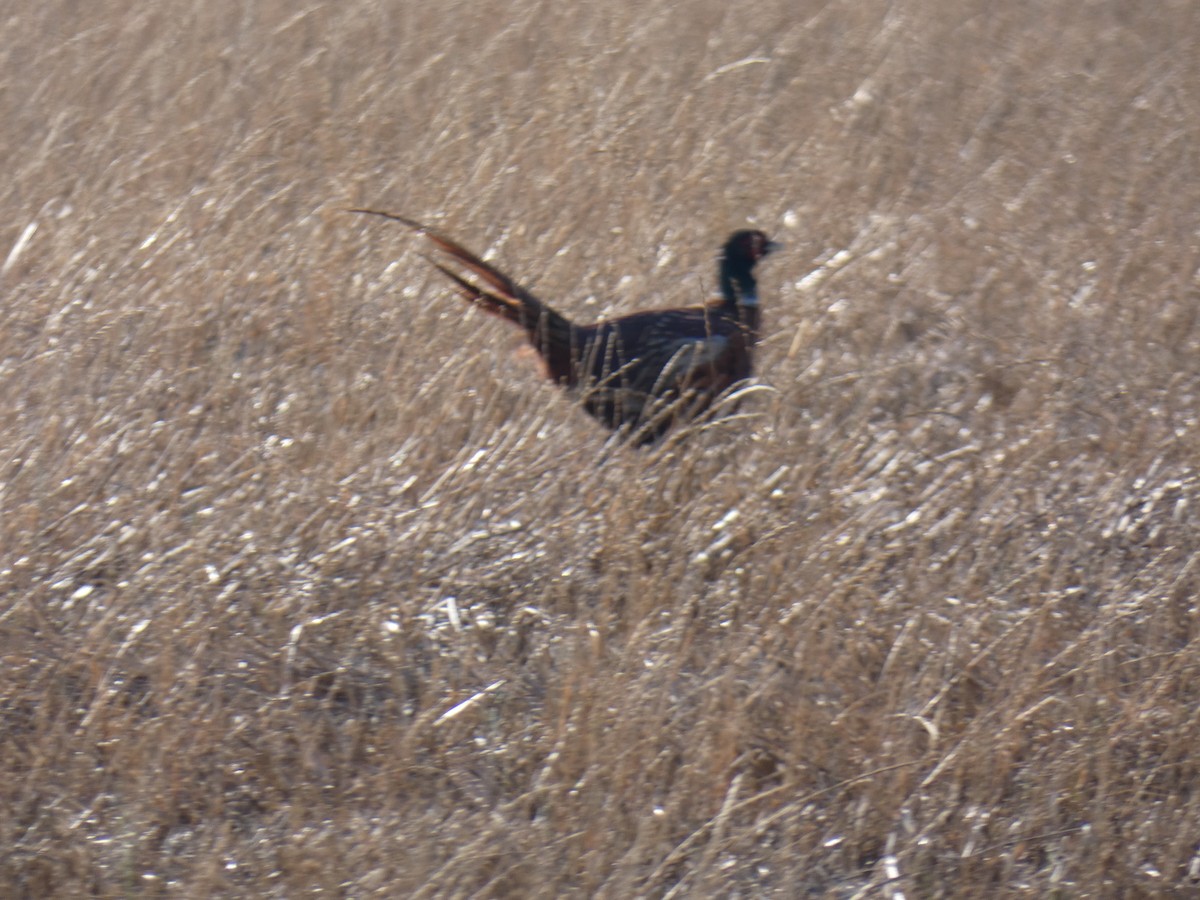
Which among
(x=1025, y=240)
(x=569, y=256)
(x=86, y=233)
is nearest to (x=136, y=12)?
Result: (x=86, y=233)

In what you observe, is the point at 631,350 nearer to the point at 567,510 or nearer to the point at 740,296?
the point at 740,296

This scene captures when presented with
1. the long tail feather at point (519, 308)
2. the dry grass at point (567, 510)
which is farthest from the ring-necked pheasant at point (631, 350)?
the dry grass at point (567, 510)

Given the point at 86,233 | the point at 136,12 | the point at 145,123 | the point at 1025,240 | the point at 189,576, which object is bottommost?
the point at 1025,240

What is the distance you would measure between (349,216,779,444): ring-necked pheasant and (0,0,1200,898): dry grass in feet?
0.36

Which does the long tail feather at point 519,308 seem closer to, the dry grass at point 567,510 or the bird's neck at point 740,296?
the dry grass at point 567,510

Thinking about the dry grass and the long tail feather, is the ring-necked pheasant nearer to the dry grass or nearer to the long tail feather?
the long tail feather

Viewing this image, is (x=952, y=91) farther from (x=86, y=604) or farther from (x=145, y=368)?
(x=86, y=604)

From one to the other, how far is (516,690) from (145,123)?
3358 millimetres

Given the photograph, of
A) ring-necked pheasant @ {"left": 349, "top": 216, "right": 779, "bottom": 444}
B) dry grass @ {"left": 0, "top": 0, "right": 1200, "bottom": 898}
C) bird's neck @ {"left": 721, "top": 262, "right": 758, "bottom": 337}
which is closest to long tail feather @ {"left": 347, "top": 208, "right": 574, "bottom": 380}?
ring-necked pheasant @ {"left": 349, "top": 216, "right": 779, "bottom": 444}

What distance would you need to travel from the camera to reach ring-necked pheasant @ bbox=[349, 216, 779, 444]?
128 inches

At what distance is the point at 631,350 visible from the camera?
338cm

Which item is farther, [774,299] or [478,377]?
[774,299]

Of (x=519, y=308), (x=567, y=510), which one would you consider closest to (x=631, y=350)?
(x=519, y=308)

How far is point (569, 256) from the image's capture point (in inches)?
161
